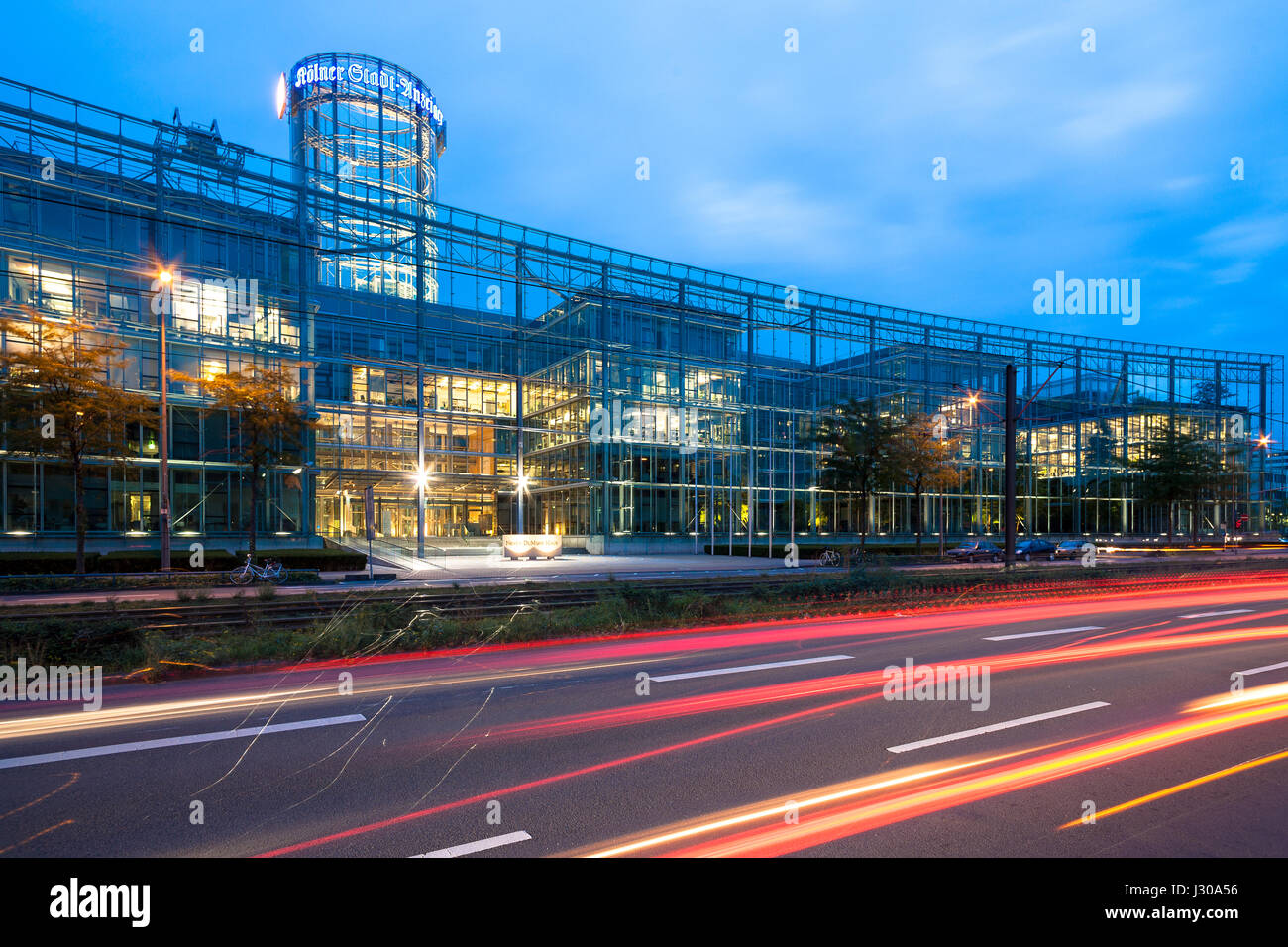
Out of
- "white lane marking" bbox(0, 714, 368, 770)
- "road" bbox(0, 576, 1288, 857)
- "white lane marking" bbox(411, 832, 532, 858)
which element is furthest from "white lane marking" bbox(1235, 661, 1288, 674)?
"white lane marking" bbox(0, 714, 368, 770)

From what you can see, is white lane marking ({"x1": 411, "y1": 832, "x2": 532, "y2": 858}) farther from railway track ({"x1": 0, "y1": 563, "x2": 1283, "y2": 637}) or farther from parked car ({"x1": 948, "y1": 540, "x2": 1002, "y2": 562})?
parked car ({"x1": 948, "y1": 540, "x2": 1002, "y2": 562})

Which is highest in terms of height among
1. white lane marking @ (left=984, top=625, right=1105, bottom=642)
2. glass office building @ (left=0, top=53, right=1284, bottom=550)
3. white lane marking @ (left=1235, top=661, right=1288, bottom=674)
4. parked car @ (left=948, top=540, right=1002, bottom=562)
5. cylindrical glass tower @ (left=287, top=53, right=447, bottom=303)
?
cylindrical glass tower @ (left=287, top=53, right=447, bottom=303)

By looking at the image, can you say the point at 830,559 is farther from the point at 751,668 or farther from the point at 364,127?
the point at 364,127

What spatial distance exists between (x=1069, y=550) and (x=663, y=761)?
49417 millimetres

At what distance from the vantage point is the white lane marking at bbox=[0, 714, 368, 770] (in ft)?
21.2

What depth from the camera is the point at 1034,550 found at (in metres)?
44.8

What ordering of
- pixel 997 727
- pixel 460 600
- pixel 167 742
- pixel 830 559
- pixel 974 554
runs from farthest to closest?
pixel 974 554, pixel 830 559, pixel 460 600, pixel 997 727, pixel 167 742

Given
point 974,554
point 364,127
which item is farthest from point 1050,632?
point 364,127

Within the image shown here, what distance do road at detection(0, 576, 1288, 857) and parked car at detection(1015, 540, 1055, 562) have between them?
117 ft

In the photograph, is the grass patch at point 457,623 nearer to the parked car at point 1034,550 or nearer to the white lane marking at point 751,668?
the white lane marking at point 751,668

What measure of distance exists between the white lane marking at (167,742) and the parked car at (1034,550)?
44.6 metres

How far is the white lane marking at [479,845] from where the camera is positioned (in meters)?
4.57
